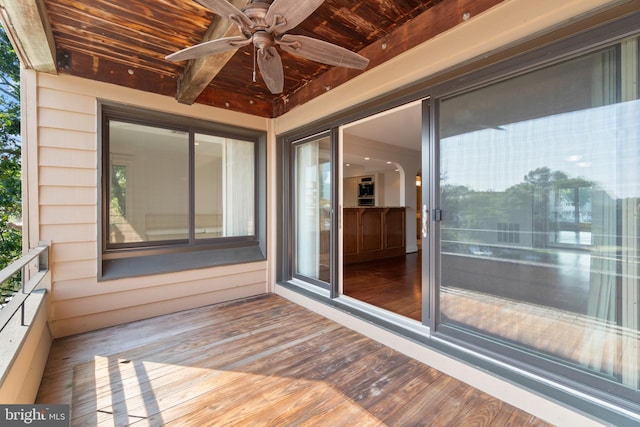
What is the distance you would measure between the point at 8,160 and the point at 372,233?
714 cm

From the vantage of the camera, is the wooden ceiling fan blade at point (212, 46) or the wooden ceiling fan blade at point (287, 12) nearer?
the wooden ceiling fan blade at point (287, 12)

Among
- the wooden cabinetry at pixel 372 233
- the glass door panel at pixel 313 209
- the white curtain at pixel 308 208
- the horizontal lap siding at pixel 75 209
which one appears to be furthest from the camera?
the wooden cabinetry at pixel 372 233

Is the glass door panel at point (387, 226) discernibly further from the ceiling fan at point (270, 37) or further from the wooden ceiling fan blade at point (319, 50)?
Answer: the ceiling fan at point (270, 37)

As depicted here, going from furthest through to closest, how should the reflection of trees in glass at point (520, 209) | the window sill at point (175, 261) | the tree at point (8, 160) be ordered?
the tree at point (8, 160)
the window sill at point (175, 261)
the reflection of trees in glass at point (520, 209)

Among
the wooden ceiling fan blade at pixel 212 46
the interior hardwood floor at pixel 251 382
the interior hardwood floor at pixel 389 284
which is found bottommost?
the interior hardwood floor at pixel 251 382

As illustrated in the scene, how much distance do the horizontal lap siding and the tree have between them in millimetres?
3958

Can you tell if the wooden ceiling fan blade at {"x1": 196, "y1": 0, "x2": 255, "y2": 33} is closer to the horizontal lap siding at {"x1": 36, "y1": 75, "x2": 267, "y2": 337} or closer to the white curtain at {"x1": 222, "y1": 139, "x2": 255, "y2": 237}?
the horizontal lap siding at {"x1": 36, "y1": 75, "x2": 267, "y2": 337}

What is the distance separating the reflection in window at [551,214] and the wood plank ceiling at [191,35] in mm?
722

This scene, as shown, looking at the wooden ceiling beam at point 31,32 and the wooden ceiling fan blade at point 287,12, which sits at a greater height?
the wooden ceiling beam at point 31,32

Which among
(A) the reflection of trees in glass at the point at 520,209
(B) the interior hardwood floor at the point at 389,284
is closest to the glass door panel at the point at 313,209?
(B) the interior hardwood floor at the point at 389,284

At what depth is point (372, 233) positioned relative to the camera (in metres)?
5.75

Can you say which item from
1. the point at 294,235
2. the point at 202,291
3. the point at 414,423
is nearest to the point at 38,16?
the point at 202,291

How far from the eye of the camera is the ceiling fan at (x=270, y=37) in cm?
133

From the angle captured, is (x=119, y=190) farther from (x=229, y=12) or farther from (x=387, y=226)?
(x=387, y=226)
